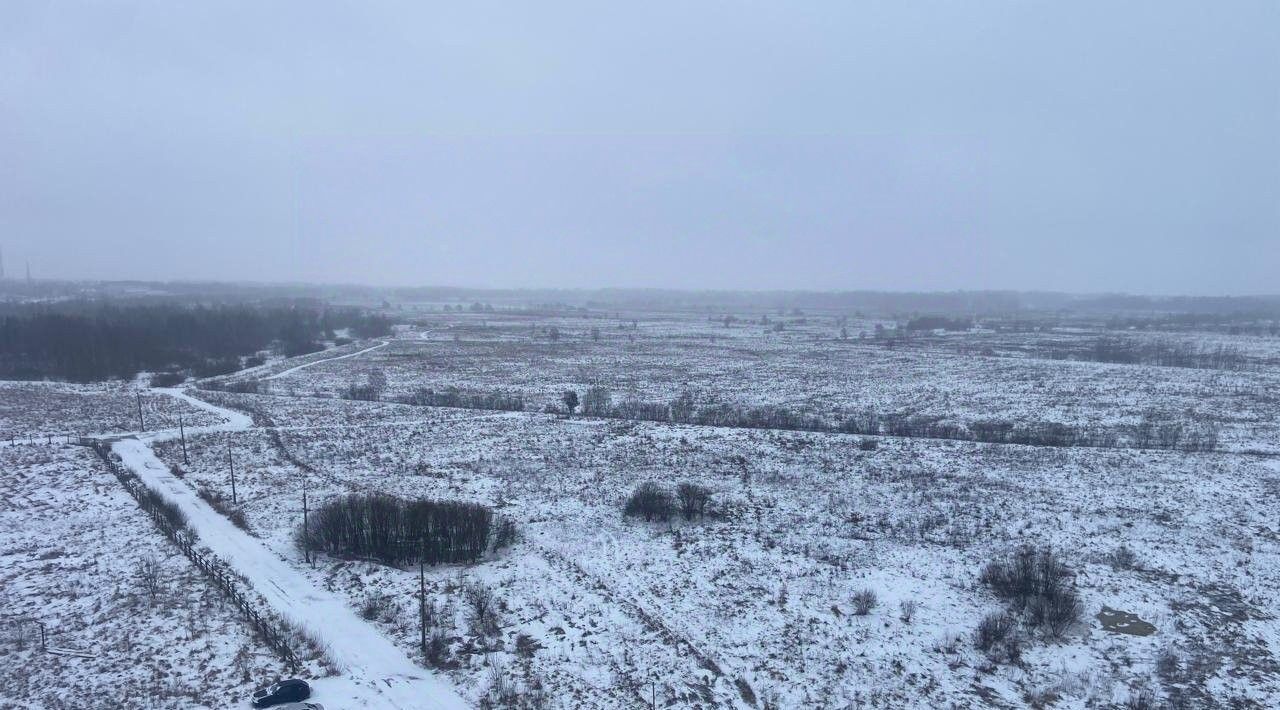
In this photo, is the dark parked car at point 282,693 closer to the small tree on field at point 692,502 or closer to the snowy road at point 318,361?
the small tree on field at point 692,502

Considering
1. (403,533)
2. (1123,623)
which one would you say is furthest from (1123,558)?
(403,533)

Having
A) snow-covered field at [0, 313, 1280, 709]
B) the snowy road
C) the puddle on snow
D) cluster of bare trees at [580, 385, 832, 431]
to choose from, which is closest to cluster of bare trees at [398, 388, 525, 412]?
snow-covered field at [0, 313, 1280, 709]

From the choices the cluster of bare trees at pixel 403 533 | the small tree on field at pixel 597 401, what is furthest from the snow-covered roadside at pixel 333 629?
the small tree on field at pixel 597 401

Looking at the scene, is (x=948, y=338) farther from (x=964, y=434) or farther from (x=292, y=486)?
(x=292, y=486)

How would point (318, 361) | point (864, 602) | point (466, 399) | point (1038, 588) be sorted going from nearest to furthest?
1. point (864, 602)
2. point (1038, 588)
3. point (466, 399)
4. point (318, 361)

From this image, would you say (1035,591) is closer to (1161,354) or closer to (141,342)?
(1161,354)

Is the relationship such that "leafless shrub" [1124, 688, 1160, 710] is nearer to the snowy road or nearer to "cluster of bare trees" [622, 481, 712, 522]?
"cluster of bare trees" [622, 481, 712, 522]

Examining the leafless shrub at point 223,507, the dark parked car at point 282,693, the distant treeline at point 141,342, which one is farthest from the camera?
the distant treeline at point 141,342
